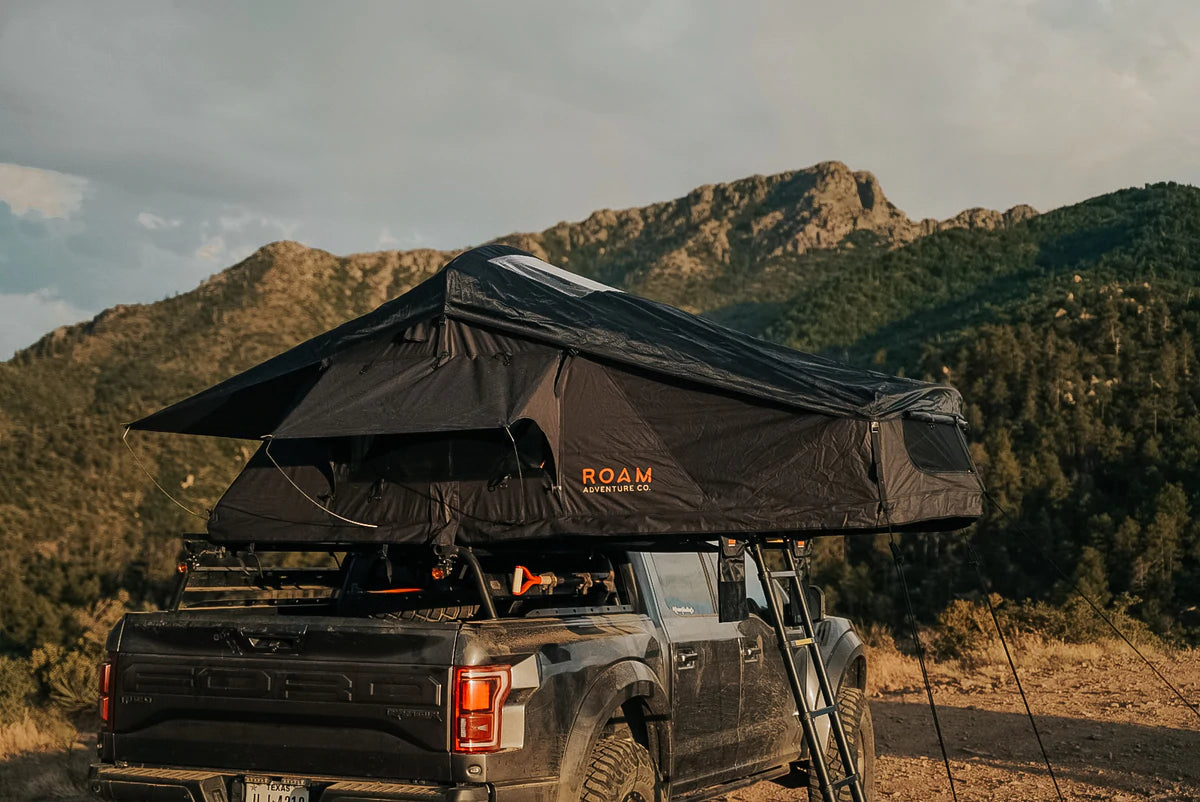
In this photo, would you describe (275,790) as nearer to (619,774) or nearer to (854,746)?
(619,774)

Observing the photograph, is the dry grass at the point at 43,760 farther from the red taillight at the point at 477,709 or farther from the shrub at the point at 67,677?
the red taillight at the point at 477,709

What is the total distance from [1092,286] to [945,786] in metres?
55.4

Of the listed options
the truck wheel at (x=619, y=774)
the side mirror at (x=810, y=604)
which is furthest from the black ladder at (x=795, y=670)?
the truck wheel at (x=619, y=774)

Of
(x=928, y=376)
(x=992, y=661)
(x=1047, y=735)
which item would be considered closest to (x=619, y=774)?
(x=1047, y=735)


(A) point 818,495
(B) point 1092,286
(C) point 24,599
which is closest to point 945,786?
(A) point 818,495

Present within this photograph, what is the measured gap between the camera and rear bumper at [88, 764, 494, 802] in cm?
482

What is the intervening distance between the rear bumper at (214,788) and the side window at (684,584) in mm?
2181

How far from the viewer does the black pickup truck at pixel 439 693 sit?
4.90 meters

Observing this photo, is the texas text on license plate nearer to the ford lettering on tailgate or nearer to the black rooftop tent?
the ford lettering on tailgate

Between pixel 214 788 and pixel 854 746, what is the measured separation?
451 centimetres

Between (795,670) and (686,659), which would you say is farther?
(795,670)

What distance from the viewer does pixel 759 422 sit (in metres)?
6.36

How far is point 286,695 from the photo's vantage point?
16.8 ft

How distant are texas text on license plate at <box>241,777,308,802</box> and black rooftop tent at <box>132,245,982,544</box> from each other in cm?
166
